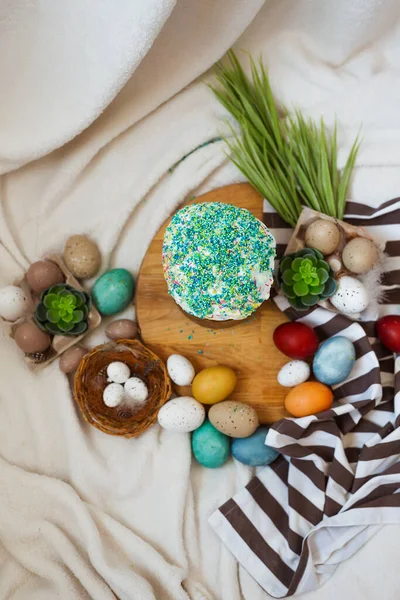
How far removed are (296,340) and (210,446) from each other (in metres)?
0.27

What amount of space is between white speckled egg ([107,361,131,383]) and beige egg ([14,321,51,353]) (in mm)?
149

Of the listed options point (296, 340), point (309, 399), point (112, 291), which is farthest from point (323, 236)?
point (112, 291)

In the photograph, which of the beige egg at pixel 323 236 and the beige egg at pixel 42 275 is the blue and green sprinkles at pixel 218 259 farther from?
the beige egg at pixel 42 275

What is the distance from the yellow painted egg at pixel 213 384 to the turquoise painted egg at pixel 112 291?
9.1 inches

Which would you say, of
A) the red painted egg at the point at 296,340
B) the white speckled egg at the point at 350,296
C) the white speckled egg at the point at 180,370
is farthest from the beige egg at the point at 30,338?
the white speckled egg at the point at 350,296

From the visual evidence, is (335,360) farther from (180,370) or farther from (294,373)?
(180,370)

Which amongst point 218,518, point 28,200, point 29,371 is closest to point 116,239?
point 28,200

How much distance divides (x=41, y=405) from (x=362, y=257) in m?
0.72

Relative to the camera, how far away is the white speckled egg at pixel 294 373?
1.21 metres

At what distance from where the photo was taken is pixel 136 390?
1209 mm

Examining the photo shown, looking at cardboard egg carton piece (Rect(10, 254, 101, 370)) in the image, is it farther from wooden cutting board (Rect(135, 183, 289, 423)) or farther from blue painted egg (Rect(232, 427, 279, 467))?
blue painted egg (Rect(232, 427, 279, 467))

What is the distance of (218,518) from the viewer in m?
1.20

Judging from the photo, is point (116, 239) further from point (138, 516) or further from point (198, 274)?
point (138, 516)

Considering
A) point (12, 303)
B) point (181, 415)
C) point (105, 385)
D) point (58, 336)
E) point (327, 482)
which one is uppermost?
point (12, 303)
